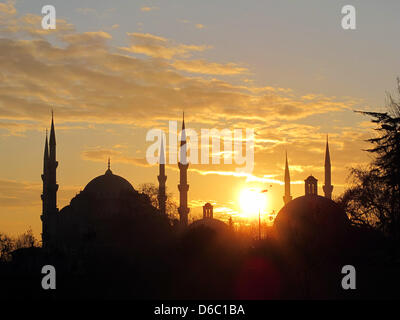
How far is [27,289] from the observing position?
41.1 m

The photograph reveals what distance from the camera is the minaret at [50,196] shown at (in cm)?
7212

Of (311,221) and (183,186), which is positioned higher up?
(183,186)

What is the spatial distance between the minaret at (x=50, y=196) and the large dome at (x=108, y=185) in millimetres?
5396

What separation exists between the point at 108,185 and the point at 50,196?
8279mm

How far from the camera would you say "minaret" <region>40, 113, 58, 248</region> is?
2840 inches

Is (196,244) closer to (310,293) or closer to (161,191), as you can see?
(310,293)

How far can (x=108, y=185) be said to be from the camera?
80125mm

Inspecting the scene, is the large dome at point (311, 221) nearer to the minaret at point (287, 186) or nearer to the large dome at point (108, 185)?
the minaret at point (287, 186)

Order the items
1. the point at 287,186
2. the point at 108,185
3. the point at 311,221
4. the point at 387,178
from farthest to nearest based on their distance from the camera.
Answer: the point at 287,186, the point at 108,185, the point at 311,221, the point at 387,178

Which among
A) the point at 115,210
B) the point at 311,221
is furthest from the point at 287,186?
the point at 311,221

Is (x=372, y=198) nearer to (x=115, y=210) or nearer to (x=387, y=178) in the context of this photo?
(x=387, y=178)
